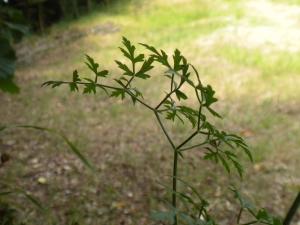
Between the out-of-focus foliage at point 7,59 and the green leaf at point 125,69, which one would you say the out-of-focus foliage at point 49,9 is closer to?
the out-of-focus foliage at point 7,59

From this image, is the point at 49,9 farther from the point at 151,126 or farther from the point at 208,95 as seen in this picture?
the point at 208,95

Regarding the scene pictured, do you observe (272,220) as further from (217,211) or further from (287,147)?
(287,147)

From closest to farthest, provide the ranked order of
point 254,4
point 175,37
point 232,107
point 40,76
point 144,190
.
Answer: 1. point 144,190
2. point 232,107
3. point 40,76
4. point 175,37
5. point 254,4

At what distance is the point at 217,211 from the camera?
359 centimetres

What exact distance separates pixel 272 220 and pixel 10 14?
3.61 m

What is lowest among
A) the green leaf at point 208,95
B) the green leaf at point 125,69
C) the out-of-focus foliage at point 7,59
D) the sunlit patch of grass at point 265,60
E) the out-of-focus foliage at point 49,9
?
the sunlit patch of grass at point 265,60

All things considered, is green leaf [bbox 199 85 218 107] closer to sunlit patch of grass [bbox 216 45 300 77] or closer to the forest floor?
the forest floor

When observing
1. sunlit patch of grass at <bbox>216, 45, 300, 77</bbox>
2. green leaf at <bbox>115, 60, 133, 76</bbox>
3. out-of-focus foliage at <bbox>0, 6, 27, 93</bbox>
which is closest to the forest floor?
sunlit patch of grass at <bbox>216, 45, 300, 77</bbox>

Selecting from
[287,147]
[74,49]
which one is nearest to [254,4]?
[74,49]

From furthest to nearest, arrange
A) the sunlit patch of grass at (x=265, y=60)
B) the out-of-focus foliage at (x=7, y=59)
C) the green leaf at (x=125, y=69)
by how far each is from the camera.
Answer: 1. the sunlit patch of grass at (x=265, y=60)
2. the out-of-focus foliage at (x=7, y=59)
3. the green leaf at (x=125, y=69)

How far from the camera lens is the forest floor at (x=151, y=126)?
368cm

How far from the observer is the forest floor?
3676 mm

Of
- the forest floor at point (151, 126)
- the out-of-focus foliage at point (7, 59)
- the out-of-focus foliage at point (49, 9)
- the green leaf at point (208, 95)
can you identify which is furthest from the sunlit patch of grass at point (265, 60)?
the out-of-focus foliage at point (49, 9)

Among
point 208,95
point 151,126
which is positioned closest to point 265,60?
point 151,126
